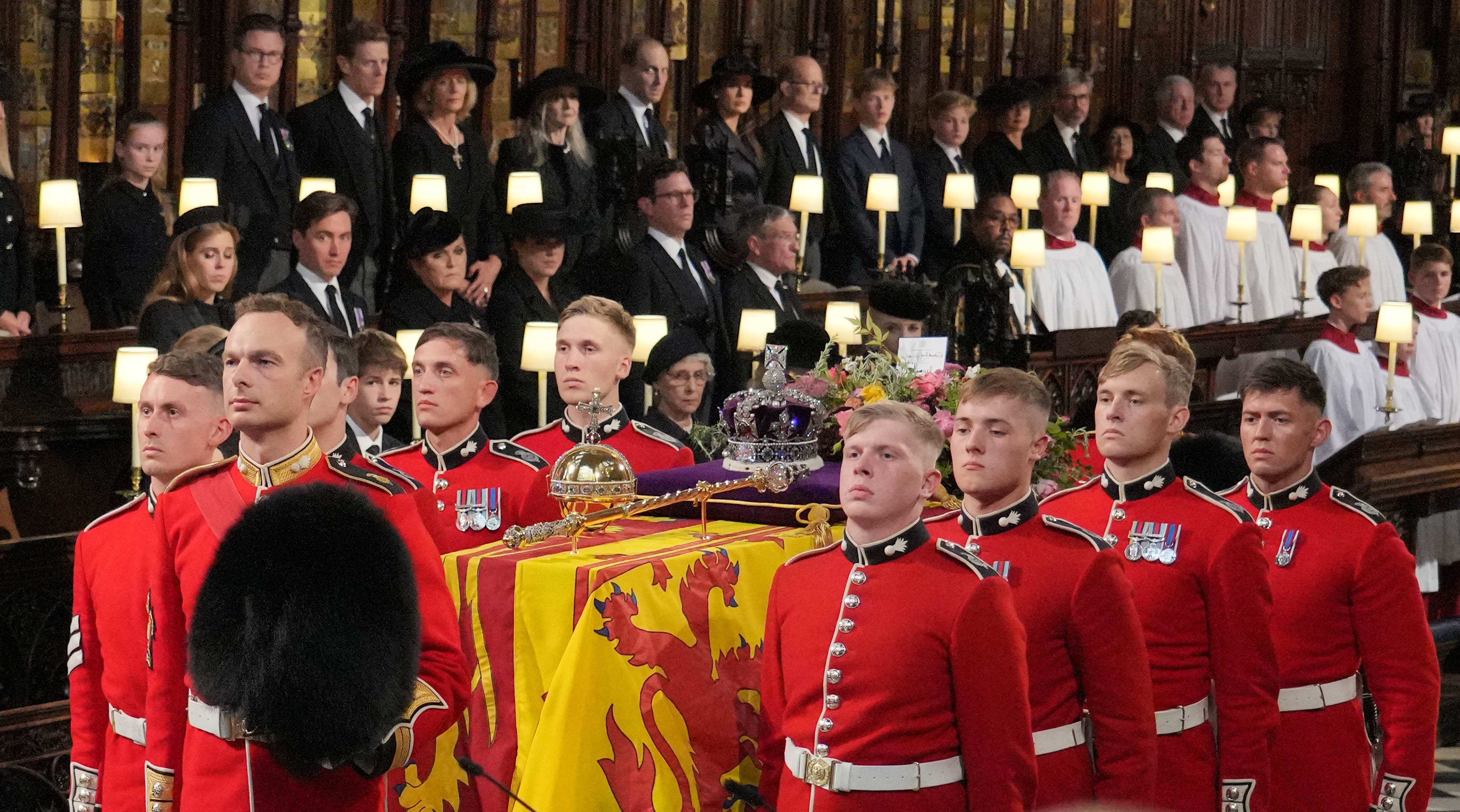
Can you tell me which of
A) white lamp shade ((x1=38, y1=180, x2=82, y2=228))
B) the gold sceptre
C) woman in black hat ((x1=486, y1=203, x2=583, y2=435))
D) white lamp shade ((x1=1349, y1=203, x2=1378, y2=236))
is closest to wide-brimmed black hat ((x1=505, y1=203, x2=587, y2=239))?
woman in black hat ((x1=486, y1=203, x2=583, y2=435))

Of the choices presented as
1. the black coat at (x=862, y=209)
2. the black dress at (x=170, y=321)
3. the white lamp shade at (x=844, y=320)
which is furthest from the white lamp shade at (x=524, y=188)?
the black coat at (x=862, y=209)

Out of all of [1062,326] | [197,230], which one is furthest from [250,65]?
[1062,326]

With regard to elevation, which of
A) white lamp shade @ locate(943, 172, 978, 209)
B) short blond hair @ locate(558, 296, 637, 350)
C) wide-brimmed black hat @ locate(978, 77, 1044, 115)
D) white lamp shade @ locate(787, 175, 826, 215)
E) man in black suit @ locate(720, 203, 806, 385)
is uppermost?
wide-brimmed black hat @ locate(978, 77, 1044, 115)

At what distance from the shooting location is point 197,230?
623 centimetres

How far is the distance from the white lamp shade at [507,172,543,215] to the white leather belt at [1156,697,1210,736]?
4.73 m

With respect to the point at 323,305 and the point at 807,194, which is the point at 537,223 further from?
the point at 807,194

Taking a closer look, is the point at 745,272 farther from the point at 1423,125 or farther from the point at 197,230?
the point at 1423,125

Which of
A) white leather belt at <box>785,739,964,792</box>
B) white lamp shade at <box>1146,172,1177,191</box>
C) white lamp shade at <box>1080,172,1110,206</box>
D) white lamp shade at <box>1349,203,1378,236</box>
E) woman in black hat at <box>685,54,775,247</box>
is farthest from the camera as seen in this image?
white lamp shade at <box>1349,203,1378,236</box>

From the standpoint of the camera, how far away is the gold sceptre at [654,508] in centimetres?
370

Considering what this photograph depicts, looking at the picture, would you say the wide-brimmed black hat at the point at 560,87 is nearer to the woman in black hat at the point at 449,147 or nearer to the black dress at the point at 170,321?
the woman in black hat at the point at 449,147

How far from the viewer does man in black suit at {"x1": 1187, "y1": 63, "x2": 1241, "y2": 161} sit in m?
12.1

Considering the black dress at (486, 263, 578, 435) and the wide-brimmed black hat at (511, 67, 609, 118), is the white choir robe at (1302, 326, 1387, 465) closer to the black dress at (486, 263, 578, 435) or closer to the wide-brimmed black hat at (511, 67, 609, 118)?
the wide-brimmed black hat at (511, 67, 609, 118)

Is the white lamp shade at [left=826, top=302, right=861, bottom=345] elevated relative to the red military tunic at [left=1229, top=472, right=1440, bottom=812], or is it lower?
elevated

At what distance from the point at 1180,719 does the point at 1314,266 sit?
815 cm
